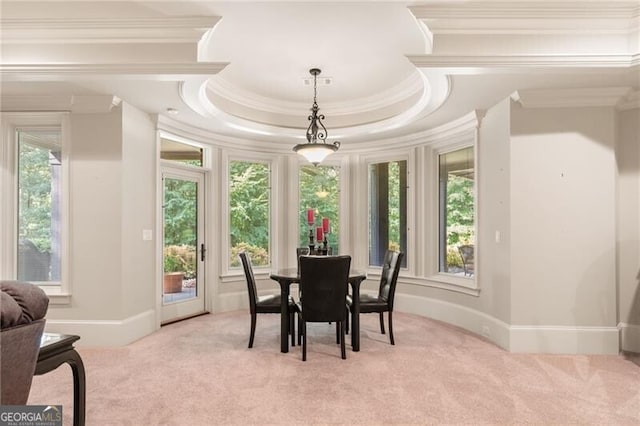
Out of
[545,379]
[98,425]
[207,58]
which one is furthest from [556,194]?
[98,425]

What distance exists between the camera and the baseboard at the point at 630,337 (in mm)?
3631

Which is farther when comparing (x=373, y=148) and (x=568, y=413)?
(x=373, y=148)

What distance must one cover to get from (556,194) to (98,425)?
13.2 feet

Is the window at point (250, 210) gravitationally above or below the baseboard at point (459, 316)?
above

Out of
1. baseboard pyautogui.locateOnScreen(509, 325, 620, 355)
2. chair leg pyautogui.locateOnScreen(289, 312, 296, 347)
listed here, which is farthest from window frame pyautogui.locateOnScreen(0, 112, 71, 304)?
baseboard pyautogui.locateOnScreen(509, 325, 620, 355)

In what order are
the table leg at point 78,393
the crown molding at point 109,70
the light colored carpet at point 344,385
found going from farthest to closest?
the crown molding at point 109,70 → the light colored carpet at point 344,385 → the table leg at point 78,393

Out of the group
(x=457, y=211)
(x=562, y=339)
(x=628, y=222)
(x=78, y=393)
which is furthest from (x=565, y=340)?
(x=78, y=393)

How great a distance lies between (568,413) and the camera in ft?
8.12

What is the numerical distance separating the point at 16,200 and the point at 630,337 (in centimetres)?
607

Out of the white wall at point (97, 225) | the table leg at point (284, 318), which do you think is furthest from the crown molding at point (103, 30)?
the table leg at point (284, 318)

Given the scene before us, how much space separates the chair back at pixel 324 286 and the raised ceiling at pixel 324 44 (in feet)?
5.65

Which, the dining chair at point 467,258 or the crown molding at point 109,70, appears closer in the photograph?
the crown molding at point 109,70

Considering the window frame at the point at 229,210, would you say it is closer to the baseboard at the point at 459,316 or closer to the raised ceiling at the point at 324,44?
the raised ceiling at the point at 324,44

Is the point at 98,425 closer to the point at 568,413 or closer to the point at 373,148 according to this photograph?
the point at 568,413
